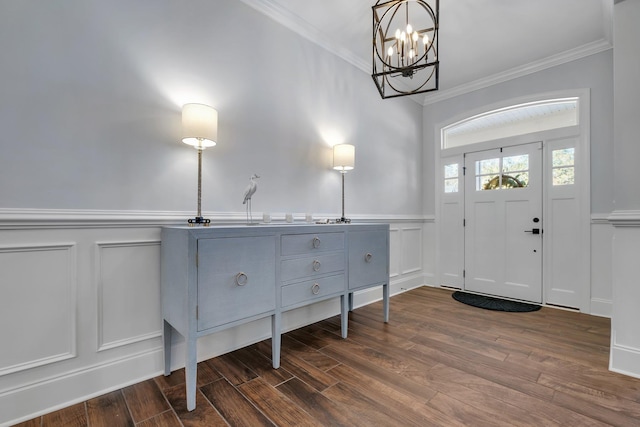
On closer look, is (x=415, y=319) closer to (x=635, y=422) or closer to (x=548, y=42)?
(x=635, y=422)

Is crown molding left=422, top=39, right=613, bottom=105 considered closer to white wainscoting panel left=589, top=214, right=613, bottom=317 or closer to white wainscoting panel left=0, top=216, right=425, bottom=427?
white wainscoting panel left=589, top=214, right=613, bottom=317

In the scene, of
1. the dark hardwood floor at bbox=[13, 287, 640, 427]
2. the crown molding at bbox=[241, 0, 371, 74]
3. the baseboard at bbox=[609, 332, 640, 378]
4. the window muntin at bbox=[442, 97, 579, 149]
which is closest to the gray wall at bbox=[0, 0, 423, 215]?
the crown molding at bbox=[241, 0, 371, 74]

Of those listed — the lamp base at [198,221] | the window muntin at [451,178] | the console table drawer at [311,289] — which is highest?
the window muntin at [451,178]

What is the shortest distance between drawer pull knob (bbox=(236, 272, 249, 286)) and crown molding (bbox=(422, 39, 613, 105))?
12.5 feet

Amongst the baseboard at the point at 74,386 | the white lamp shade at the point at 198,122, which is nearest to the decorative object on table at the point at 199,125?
the white lamp shade at the point at 198,122

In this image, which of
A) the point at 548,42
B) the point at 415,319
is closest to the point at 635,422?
the point at 415,319

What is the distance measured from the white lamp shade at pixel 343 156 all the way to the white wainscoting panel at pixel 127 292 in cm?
171

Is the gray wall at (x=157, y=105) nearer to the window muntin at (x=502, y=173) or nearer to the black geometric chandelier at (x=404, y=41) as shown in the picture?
the black geometric chandelier at (x=404, y=41)

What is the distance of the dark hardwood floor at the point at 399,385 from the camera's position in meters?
1.46

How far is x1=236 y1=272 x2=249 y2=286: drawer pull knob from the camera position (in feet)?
5.71

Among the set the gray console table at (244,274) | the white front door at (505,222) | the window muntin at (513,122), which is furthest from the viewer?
the white front door at (505,222)

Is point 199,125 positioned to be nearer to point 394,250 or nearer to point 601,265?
point 394,250

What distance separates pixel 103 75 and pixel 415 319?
3.12 metres

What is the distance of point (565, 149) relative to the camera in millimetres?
3205
